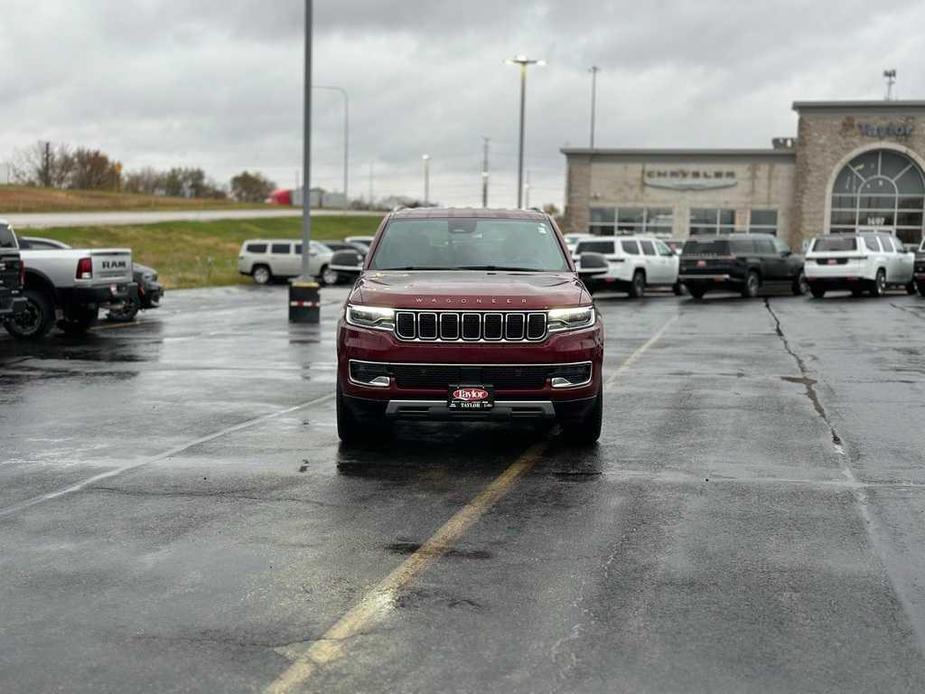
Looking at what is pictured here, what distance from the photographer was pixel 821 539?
6.31m

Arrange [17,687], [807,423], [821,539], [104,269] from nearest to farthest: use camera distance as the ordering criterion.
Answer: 1. [17,687]
2. [821,539]
3. [807,423]
4. [104,269]

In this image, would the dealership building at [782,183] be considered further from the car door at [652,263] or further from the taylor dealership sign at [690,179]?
the car door at [652,263]

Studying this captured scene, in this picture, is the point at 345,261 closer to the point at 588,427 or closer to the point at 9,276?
the point at 588,427

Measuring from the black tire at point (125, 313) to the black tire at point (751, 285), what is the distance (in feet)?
59.1

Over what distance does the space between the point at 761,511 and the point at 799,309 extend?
72.3ft

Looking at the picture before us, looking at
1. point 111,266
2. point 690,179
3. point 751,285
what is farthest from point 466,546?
point 690,179

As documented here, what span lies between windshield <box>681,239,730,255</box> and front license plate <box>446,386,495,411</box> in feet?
86.5

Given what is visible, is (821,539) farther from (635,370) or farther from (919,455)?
(635,370)

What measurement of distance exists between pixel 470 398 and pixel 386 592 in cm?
307

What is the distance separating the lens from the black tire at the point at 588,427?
8.88m

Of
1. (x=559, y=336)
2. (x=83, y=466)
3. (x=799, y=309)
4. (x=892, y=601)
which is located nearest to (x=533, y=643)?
(x=892, y=601)

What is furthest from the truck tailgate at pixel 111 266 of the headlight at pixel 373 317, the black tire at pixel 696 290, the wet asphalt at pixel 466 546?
the black tire at pixel 696 290

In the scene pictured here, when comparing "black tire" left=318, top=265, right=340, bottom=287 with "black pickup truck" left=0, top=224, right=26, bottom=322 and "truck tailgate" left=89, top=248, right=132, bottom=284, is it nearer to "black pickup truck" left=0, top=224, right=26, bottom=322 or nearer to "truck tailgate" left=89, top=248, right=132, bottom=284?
"truck tailgate" left=89, top=248, right=132, bottom=284

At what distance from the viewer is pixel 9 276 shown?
16500mm
